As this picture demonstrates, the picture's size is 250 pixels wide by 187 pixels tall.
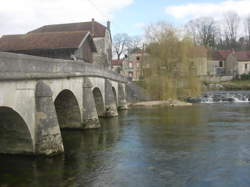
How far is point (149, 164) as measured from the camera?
33.6ft

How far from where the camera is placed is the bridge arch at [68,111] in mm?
16469

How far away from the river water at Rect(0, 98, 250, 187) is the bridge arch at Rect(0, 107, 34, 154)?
316 mm

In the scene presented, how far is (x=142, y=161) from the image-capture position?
1067 centimetres

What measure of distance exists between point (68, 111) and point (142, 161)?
728cm

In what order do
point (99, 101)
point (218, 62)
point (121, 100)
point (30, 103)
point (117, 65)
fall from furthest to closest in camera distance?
point (117, 65)
point (218, 62)
point (121, 100)
point (99, 101)
point (30, 103)

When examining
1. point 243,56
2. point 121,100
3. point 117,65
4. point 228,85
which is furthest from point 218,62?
point 121,100

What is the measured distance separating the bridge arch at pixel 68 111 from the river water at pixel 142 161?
0.68 metres

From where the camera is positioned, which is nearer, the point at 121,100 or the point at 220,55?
the point at 121,100

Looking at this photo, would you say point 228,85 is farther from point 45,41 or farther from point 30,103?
point 30,103

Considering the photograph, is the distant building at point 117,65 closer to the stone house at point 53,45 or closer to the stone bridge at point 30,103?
the stone house at point 53,45

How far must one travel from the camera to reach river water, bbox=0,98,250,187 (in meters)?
8.66

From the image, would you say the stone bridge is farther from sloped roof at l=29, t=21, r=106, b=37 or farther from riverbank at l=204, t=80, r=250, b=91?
riverbank at l=204, t=80, r=250, b=91

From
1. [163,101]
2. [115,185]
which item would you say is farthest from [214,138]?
[163,101]

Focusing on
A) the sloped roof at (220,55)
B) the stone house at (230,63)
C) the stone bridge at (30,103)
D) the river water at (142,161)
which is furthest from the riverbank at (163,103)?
the sloped roof at (220,55)
